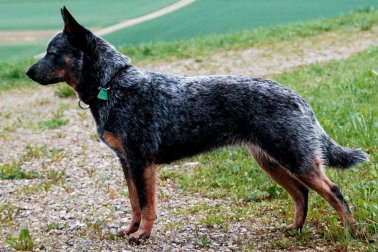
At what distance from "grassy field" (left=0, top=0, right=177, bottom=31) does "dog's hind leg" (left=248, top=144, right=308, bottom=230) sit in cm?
1245

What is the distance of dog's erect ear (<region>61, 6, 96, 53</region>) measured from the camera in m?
6.26

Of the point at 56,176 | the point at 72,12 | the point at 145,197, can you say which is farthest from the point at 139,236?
the point at 72,12

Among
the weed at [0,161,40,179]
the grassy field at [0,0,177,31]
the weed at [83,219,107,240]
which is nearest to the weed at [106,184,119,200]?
the weed at [83,219,107,240]

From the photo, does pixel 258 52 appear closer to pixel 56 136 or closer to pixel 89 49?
pixel 56 136

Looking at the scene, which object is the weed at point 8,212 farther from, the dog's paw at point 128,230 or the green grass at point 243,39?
the green grass at point 243,39

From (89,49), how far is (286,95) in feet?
6.08

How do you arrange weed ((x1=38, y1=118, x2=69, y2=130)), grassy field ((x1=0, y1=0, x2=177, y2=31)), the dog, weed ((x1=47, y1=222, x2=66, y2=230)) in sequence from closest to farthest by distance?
1. the dog
2. weed ((x1=47, y1=222, x2=66, y2=230))
3. weed ((x1=38, y1=118, x2=69, y2=130))
4. grassy field ((x1=0, y1=0, x2=177, y2=31))

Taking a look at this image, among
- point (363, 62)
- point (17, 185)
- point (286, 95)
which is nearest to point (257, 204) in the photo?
point (286, 95)

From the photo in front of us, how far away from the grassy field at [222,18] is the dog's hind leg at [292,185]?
483 inches

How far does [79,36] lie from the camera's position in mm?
6320

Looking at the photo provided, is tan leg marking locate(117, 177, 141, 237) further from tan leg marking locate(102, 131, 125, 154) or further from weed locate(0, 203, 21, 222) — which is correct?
weed locate(0, 203, 21, 222)

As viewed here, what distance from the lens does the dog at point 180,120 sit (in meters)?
6.00

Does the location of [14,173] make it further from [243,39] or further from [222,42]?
[243,39]

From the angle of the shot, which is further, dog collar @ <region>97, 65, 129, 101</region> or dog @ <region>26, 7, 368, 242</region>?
dog collar @ <region>97, 65, 129, 101</region>
